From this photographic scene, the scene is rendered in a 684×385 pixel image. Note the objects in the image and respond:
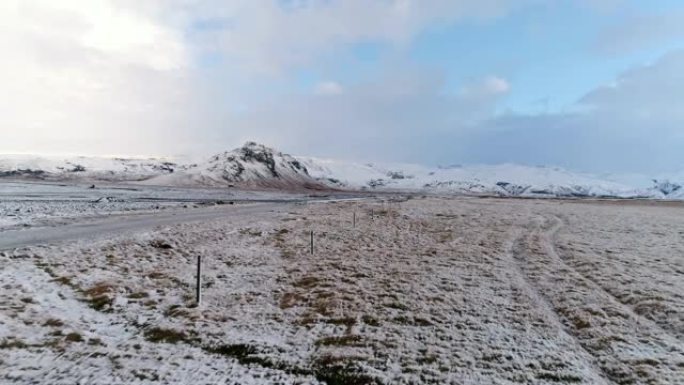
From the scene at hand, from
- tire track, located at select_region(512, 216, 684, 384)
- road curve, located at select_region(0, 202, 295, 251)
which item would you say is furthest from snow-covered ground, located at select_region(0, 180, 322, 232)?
tire track, located at select_region(512, 216, 684, 384)

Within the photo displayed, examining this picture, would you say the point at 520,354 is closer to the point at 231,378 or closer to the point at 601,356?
the point at 601,356

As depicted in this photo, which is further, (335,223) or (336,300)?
(335,223)

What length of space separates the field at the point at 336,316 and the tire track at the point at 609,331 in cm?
6

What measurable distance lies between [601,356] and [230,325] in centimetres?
1011

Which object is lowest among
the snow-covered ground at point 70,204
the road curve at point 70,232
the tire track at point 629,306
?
the snow-covered ground at point 70,204

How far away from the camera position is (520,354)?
33.4 ft

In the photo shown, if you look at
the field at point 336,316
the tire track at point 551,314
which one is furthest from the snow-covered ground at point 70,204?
the tire track at point 551,314

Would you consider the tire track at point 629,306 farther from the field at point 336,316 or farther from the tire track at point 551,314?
the tire track at point 551,314

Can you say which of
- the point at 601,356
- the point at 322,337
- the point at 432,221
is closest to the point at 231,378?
the point at 322,337

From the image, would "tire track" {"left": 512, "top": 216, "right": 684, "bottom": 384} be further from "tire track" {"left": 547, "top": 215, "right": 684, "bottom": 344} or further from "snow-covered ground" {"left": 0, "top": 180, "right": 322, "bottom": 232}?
"snow-covered ground" {"left": 0, "top": 180, "right": 322, "bottom": 232}

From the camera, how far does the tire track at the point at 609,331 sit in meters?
9.34

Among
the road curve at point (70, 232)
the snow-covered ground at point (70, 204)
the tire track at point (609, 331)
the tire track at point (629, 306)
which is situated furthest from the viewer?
the snow-covered ground at point (70, 204)

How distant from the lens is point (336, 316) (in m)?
12.9

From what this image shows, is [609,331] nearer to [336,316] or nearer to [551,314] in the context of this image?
[551,314]
